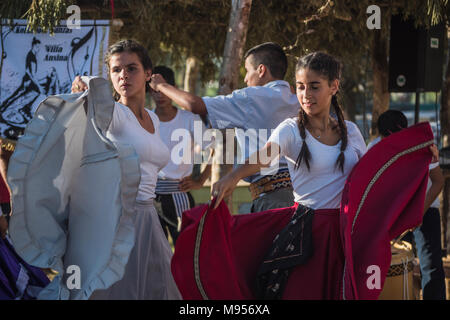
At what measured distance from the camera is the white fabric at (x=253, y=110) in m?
3.49

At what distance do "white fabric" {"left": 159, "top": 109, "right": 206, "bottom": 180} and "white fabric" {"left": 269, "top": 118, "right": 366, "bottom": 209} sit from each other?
1.96 metres

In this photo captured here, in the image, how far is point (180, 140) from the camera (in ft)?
16.7

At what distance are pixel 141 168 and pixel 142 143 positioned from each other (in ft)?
0.47

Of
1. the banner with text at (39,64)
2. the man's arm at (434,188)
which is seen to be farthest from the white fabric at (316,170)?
the banner with text at (39,64)

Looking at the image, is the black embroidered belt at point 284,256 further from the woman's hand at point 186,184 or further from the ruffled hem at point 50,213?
the woman's hand at point 186,184

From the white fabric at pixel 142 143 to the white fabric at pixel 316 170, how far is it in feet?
2.26

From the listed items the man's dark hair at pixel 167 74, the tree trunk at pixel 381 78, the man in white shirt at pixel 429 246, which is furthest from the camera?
the tree trunk at pixel 381 78

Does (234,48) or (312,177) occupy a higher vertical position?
(234,48)

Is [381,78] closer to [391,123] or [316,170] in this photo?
[391,123]

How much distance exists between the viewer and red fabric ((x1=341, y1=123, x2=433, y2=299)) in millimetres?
2908

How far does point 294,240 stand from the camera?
302 centimetres

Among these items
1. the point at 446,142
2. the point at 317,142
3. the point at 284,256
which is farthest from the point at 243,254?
the point at 446,142

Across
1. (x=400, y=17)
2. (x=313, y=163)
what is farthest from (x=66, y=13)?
(x=400, y=17)

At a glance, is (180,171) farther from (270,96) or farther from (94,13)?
(94,13)
